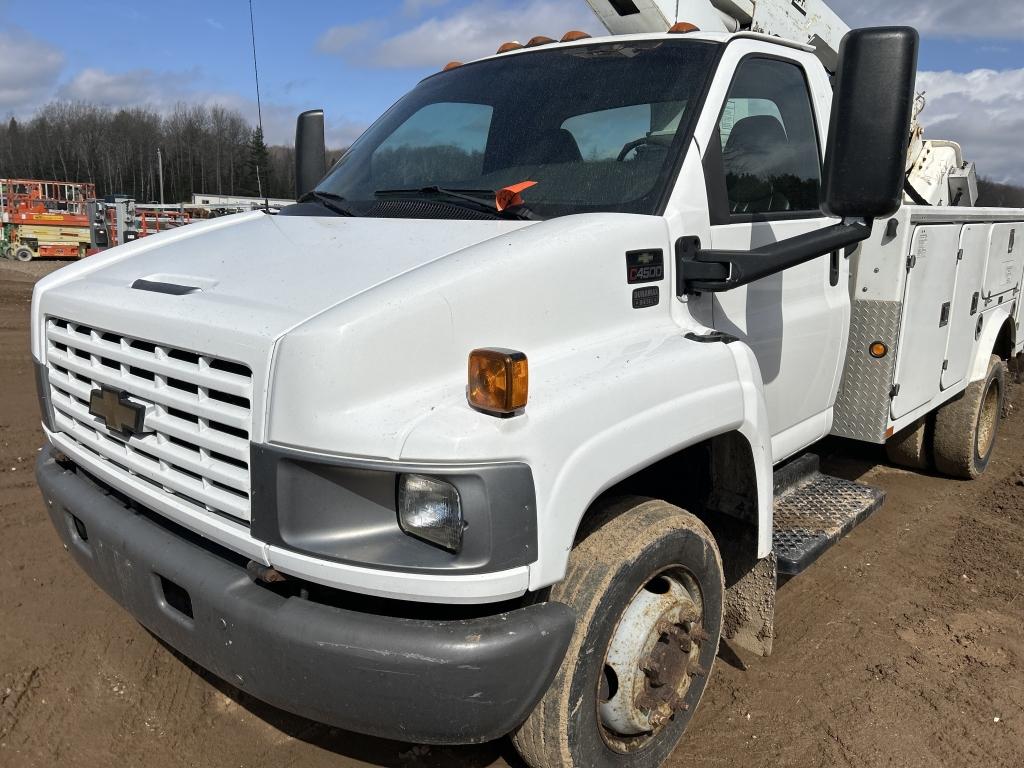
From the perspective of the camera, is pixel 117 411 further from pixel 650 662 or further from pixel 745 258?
pixel 745 258

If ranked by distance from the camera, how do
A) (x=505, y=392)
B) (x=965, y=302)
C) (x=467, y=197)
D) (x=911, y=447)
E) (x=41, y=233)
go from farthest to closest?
(x=41, y=233)
(x=911, y=447)
(x=965, y=302)
(x=467, y=197)
(x=505, y=392)

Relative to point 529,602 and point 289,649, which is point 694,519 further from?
point 289,649

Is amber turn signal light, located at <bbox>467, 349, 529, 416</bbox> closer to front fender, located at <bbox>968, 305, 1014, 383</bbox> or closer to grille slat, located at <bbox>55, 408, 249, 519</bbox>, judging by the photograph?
grille slat, located at <bbox>55, 408, 249, 519</bbox>

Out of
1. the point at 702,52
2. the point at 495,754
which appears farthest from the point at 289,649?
the point at 702,52

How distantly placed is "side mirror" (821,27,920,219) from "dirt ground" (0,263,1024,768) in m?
1.86

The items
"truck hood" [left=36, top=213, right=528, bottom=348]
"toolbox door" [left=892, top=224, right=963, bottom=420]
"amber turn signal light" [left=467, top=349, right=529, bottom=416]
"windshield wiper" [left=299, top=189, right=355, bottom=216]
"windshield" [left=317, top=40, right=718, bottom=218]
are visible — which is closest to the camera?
"amber turn signal light" [left=467, top=349, right=529, bottom=416]

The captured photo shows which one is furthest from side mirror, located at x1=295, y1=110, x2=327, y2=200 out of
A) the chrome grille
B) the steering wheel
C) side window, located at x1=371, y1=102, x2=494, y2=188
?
the steering wheel

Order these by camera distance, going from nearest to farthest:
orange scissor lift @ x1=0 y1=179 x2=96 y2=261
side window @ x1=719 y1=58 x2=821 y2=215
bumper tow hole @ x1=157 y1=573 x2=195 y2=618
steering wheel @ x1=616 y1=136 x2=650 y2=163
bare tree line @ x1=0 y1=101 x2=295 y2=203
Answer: bumper tow hole @ x1=157 y1=573 x2=195 y2=618 < steering wheel @ x1=616 y1=136 x2=650 y2=163 < side window @ x1=719 y1=58 x2=821 y2=215 < orange scissor lift @ x1=0 y1=179 x2=96 y2=261 < bare tree line @ x1=0 y1=101 x2=295 y2=203

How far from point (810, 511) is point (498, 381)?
214 cm

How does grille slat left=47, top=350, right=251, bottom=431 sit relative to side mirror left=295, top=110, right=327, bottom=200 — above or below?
below

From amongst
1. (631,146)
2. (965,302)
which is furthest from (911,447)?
(631,146)

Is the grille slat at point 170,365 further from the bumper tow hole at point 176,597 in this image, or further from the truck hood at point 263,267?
the bumper tow hole at point 176,597

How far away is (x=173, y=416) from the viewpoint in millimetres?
2338

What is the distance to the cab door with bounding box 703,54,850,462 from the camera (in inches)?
118
